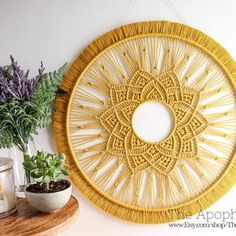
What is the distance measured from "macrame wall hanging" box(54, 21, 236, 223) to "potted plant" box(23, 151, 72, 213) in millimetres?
262

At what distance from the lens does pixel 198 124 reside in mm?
1151

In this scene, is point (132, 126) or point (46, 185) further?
point (132, 126)

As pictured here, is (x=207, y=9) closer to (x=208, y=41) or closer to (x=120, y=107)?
(x=208, y=41)

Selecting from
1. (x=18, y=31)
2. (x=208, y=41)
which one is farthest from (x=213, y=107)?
(x=18, y=31)

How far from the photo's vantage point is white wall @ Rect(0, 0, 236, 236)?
1.15m

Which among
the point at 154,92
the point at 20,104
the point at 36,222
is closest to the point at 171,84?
the point at 154,92

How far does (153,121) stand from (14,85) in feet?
1.66

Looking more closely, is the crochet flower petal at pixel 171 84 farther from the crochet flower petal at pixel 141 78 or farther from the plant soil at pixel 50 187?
the plant soil at pixel 50 187

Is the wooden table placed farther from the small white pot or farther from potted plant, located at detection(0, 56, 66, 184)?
potted plant, located at detection(0, 56, 66, 184)

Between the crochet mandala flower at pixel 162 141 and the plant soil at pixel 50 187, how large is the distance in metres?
0.27

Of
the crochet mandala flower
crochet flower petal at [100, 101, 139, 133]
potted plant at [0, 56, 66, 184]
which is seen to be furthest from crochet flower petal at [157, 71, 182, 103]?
potted plant at [0, 56, 66, 184]

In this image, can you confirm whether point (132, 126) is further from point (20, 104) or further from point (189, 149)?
point (20, 104)

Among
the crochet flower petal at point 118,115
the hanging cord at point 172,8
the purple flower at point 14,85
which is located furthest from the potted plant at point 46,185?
the hanging cord at point 172,8

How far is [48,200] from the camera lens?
0.87m
